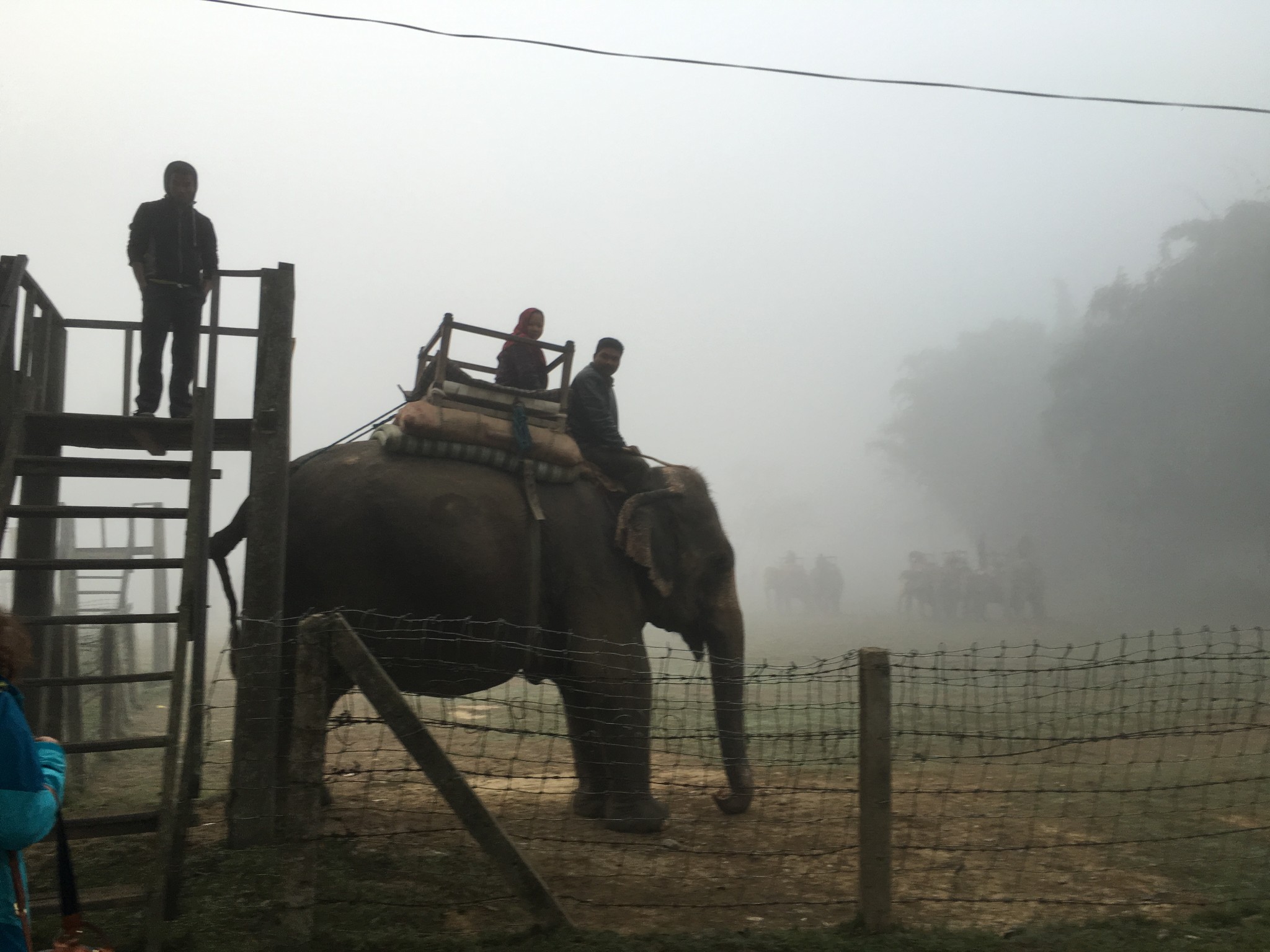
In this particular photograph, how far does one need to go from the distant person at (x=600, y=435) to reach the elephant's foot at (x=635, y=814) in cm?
230

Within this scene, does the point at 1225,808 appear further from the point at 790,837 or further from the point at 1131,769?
the point at 790,837

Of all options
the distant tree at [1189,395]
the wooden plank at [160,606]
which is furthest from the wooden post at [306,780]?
the distant tree at [1189,395]

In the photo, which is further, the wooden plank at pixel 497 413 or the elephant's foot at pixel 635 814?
the wooden plank at pixel 497 413

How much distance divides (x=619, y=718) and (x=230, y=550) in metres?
2.91

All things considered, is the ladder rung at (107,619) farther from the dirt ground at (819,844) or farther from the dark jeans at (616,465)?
the dark jeans at (616,465)

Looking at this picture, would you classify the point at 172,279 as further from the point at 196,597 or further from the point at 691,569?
the point at 691,569

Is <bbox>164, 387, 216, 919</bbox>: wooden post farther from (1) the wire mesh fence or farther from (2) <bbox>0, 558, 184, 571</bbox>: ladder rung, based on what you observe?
(1) the wire mesh fence

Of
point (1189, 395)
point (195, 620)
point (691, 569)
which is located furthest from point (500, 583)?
point (1189, 395)

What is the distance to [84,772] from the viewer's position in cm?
858

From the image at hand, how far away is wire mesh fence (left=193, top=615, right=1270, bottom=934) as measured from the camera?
4.82m

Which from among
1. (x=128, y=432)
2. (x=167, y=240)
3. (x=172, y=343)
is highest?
(x=167, y=240)

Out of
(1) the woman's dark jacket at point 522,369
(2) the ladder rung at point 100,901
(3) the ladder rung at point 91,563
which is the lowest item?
(2) the ladder rung at point 100,901

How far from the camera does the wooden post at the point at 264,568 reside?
5785 millimetres

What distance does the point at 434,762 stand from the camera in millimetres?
4043
